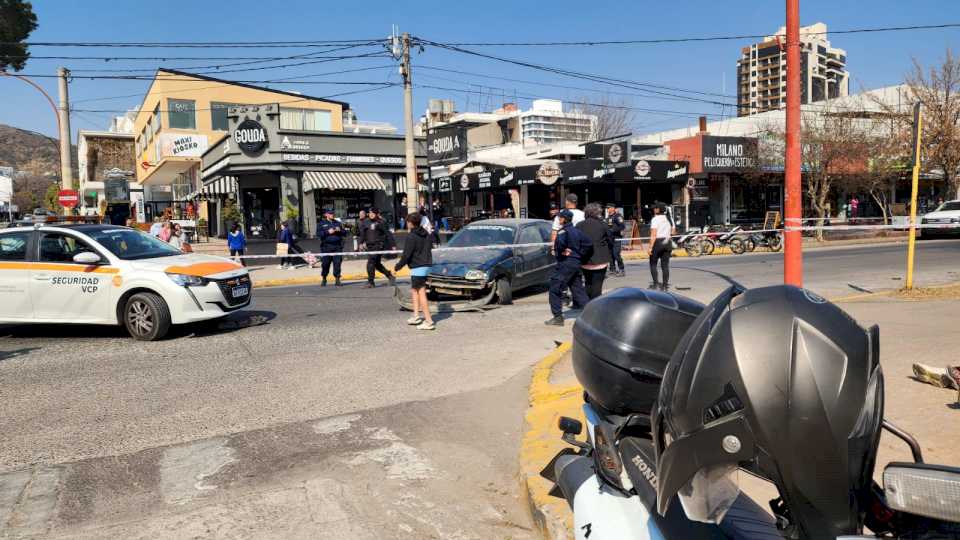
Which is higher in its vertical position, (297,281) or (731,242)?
(731,242)

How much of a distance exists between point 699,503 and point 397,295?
32.8 ft

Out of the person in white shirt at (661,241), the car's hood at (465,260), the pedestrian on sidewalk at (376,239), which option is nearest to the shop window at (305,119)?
the pedestrian on sidewalk at (376,239)

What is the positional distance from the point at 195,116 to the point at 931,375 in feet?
138

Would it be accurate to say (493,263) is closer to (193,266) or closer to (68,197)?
(193,266)

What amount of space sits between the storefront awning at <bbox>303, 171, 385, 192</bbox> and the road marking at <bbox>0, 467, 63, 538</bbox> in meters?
21.5

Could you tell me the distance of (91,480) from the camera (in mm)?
4520

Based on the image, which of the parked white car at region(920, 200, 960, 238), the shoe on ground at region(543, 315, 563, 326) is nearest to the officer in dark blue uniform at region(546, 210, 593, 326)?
the shoe on ground at region(543, 315, 563, 326)

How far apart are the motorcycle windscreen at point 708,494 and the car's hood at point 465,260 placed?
32.1 ft

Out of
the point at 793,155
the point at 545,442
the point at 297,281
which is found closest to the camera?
the point at 545,442

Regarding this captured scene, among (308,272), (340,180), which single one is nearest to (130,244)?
(308,272)

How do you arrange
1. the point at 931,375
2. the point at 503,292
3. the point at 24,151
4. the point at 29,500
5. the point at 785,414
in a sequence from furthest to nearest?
the point at 24,151
the point at 503,292
the point at 931,375
the point at 29,500
the point at 785,414

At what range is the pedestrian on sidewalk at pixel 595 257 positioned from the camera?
30.8ft

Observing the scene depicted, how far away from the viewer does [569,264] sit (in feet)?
30.3

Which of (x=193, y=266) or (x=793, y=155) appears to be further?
(x=193, y=266)
